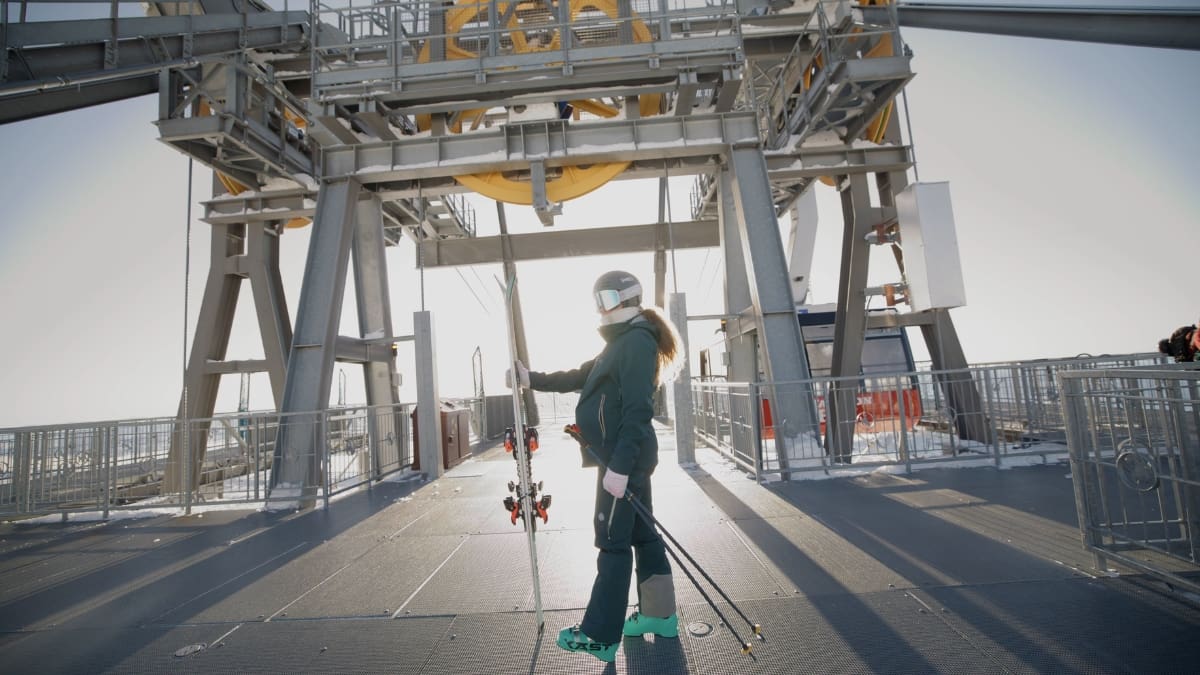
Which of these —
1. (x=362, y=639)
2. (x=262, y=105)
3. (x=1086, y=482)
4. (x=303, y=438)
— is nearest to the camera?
(x=362, y=639)

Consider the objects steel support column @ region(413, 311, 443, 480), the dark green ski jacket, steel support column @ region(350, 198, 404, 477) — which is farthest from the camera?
steel support column @ region(350, 198, 404, 477)

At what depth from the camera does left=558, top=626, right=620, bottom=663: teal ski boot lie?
292 centimetres

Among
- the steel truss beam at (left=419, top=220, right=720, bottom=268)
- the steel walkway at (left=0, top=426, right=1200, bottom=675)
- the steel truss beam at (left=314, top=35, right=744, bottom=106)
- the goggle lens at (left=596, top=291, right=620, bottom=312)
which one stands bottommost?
the steel walkway at (left=0, top=426, right=1200, bottom=675)

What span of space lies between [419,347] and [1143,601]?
9.64 m

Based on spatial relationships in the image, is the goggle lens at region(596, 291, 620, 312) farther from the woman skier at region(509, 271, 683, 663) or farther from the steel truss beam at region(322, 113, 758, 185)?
the steel truss beam at region(322, 113, 758, 185)

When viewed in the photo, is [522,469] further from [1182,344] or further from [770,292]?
[1182,344]

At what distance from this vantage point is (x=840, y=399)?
855cm

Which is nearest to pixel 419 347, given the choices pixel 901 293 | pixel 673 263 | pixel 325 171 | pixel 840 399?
pixel 325 171

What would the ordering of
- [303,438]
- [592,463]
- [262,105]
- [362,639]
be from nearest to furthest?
1. [592,463]
2. [362,639]
3. [303,438]
4. [262,105]

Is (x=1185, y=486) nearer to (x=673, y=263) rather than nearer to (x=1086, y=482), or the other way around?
(x=1086, y=482)

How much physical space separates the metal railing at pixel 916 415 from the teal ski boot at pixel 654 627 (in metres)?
5.01

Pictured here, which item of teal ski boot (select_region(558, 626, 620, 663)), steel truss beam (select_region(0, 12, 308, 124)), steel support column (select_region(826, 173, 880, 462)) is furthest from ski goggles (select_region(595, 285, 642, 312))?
steel truss beam (select_region(0, 12, 308, 124))

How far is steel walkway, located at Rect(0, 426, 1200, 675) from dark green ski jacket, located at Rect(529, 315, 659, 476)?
1.09m

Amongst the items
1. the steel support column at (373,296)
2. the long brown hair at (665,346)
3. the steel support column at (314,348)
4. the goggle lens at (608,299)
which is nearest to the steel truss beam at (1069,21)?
the long brown hair at (665,346)
